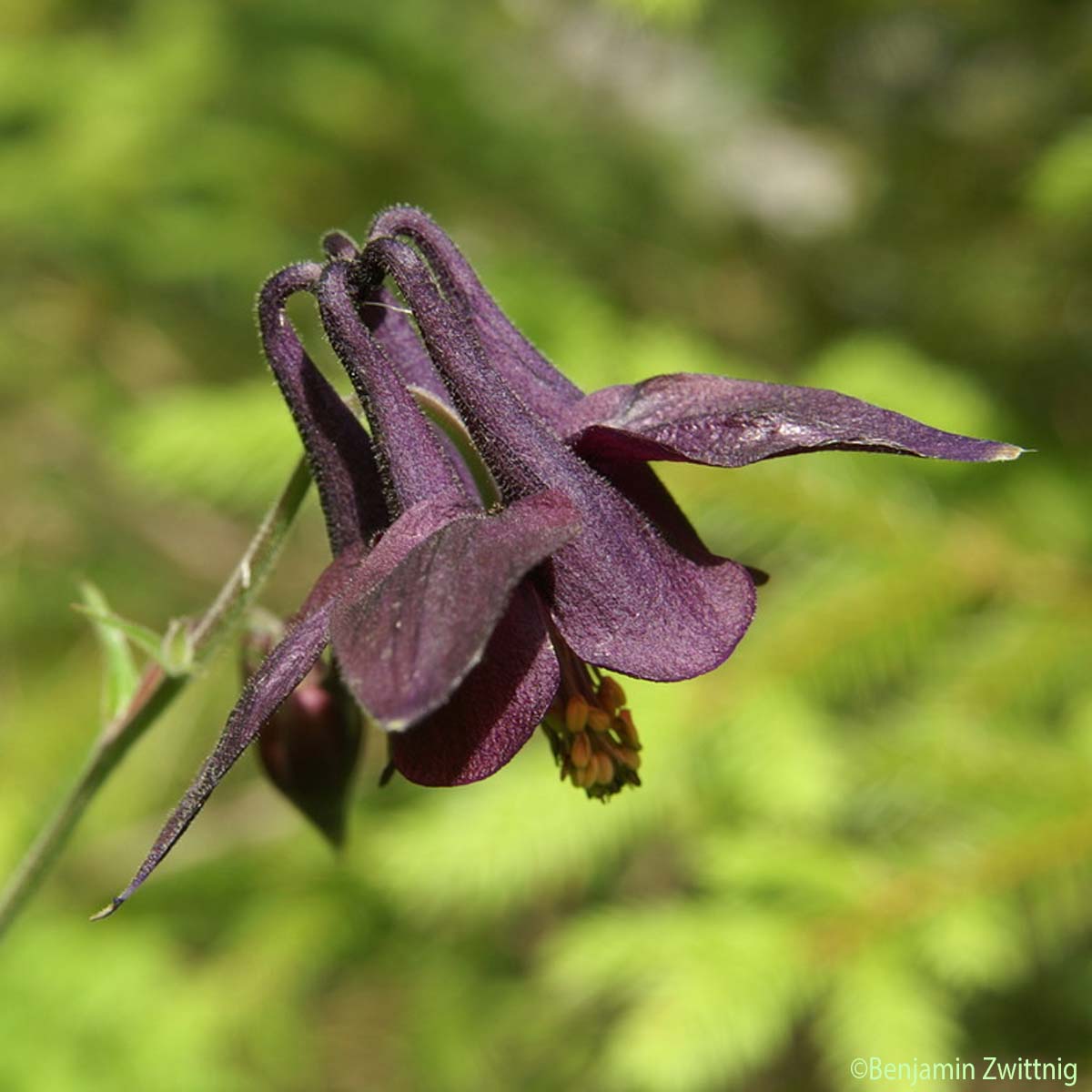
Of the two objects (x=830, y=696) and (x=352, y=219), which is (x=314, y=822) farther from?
(x=352, y=219)

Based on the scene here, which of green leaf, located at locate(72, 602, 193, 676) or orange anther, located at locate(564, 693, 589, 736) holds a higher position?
green leaf, located at locate(72, 602, 193, 676)

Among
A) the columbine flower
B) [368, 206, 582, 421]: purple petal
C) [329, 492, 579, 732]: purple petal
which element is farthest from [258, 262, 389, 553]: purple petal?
[329, 492, 579, 732]: purple petal

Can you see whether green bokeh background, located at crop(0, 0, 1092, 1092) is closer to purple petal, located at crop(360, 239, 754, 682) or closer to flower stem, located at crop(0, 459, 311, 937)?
flower stem, located at crop(0, 459, 311, 937)

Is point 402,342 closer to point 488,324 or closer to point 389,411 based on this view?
point 488,324

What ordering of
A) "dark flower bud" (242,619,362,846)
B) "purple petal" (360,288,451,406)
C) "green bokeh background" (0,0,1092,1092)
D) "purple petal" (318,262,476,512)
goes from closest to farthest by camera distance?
1. "purple petal" (318,262,476,512)
2. "purple petal" (360,288,451,406)
3. "dark flower bud" (242,619,362,846)
4. "green bokeh background" (0,0,1092,1092)

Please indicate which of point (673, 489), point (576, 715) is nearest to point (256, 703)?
point (576, 715)
